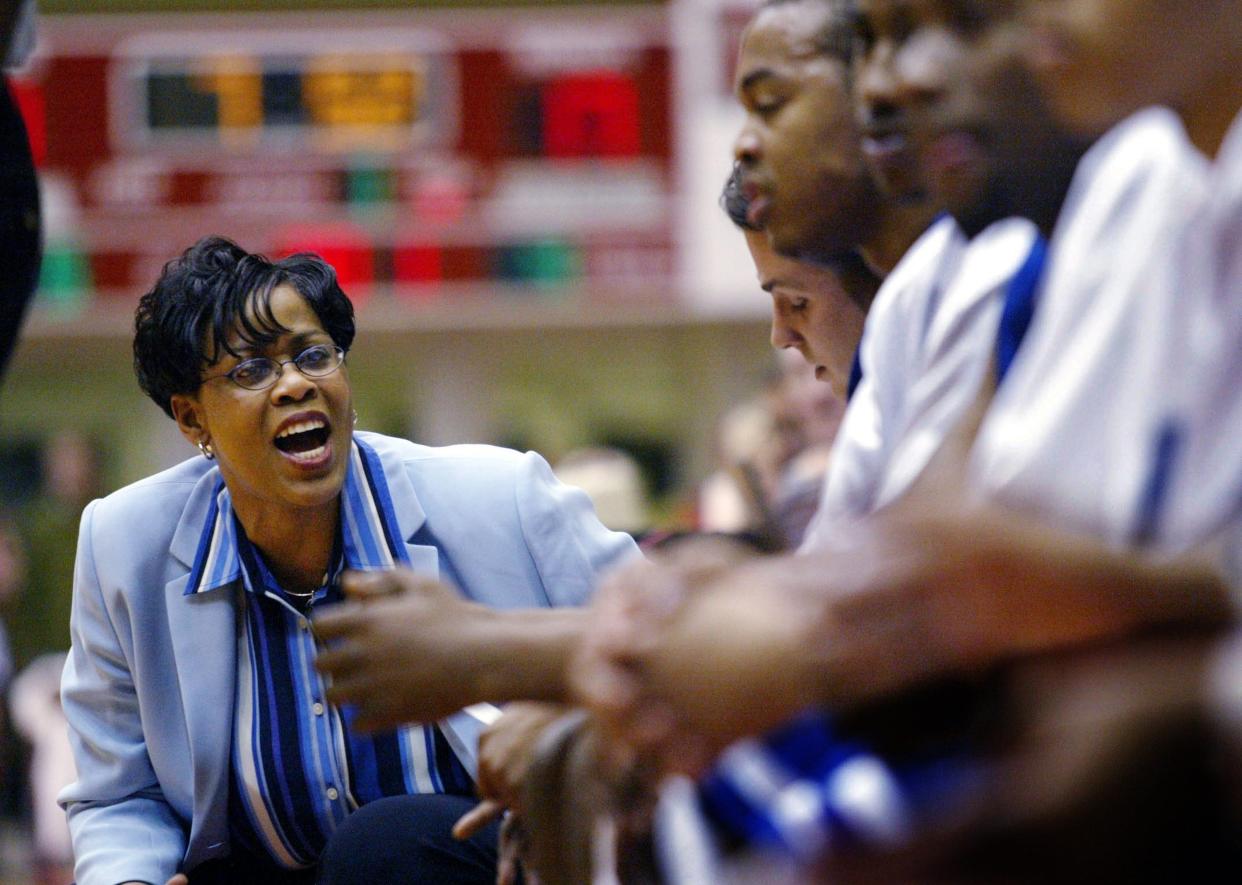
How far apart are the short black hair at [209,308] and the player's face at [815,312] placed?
0.58 m

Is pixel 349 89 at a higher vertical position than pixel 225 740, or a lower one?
higher

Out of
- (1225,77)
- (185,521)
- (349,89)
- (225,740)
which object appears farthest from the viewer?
(349,89)

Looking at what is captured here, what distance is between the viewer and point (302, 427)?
7.47ft

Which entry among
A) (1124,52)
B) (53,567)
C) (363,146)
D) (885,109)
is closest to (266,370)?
(885,109)

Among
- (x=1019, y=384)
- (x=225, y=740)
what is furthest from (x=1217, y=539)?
(x=225, y=740)

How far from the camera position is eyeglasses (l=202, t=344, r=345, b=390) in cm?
230

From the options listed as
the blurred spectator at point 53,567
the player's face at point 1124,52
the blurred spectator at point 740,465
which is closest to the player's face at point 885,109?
the player's face at point 1124,52

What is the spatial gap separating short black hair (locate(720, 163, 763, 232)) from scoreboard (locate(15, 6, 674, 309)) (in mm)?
5809

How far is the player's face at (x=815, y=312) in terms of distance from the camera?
201 centimetres

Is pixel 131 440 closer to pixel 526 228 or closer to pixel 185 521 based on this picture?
pixel 526 228

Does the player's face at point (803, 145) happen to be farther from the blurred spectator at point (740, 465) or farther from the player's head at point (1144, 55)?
the blurred spectator at point (740, 465)

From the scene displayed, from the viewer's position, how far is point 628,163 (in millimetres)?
8164

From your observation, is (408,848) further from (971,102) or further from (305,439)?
(971,102)

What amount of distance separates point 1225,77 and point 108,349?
8.46m
